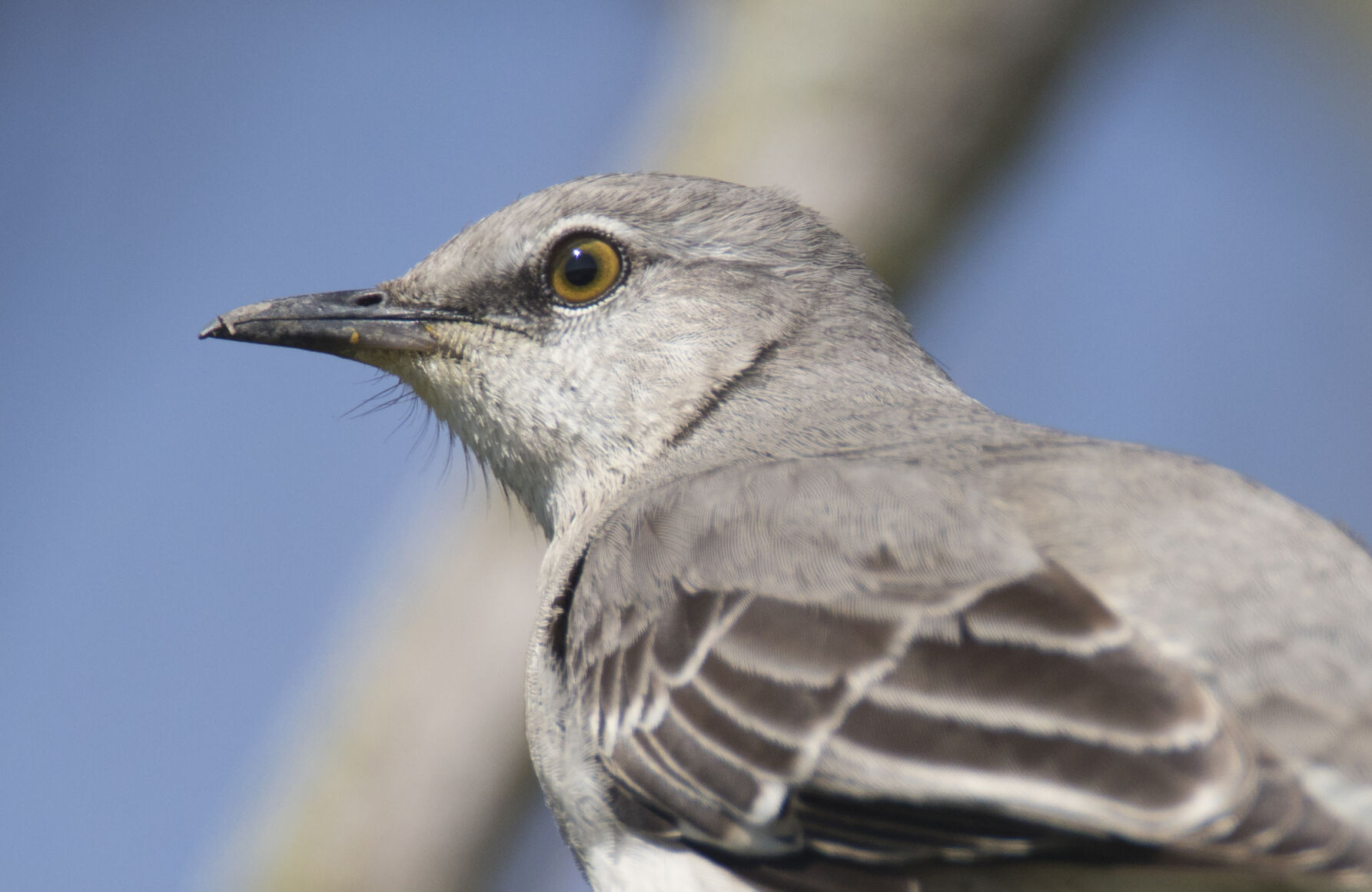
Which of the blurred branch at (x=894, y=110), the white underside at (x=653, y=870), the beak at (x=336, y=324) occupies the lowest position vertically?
the white underside at (x=653, y=870)

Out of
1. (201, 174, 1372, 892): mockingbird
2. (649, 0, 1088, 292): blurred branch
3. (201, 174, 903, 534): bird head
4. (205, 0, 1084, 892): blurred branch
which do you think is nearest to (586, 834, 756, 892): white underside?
(201, 174, 1372, 892): mockingbird

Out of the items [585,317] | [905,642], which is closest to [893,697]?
[905,642]

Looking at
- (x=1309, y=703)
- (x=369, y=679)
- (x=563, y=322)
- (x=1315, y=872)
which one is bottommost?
(x=369, y=679)

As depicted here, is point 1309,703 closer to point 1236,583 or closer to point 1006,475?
Answer: point 1236,583

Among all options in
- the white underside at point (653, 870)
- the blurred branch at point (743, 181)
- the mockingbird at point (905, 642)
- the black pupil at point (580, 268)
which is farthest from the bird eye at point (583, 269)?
the blurred branch at point (743, 181)

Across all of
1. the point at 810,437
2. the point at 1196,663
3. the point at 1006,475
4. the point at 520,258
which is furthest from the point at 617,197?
the point at 1196,663

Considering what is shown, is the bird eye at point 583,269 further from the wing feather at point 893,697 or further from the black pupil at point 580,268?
the wing feather at point 893,697
